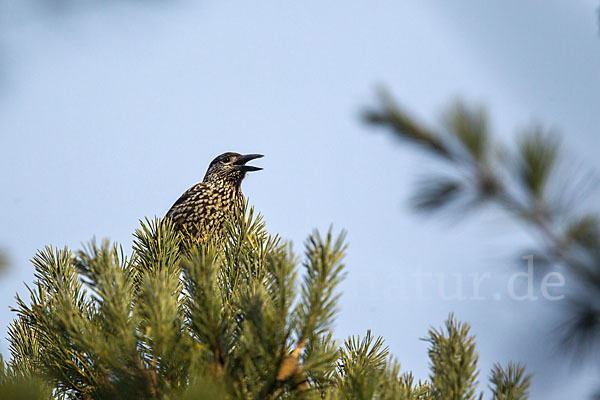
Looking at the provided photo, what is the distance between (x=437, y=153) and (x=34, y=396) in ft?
4.56

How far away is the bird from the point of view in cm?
521

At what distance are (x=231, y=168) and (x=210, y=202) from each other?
3.63 ft

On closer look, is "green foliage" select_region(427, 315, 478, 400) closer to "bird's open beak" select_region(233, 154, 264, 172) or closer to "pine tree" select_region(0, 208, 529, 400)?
"pine tree" select_region(0, 208, 529, 400)

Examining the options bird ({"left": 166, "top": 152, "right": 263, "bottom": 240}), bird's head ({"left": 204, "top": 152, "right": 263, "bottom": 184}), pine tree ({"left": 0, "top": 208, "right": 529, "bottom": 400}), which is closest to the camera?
pine tree ({"left": 0, "top": 208, "right": 529, "bottom": 400})

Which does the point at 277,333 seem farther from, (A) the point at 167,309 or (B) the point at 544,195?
(B) the point at 544,195

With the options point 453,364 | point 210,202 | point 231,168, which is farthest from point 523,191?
point 231,168

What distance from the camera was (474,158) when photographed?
1124 millimetres

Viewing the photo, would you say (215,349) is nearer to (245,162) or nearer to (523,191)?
(523,191)

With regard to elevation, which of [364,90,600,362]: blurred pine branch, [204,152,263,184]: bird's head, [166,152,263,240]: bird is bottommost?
[364,90,600,362]: blurred pine branch

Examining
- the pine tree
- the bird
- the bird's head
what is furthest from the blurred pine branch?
the bird's head

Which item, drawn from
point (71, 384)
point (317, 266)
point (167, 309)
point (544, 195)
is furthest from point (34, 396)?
point (544, 195)

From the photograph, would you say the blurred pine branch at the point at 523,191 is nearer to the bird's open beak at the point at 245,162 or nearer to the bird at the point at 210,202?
the bird at the point at 210,202

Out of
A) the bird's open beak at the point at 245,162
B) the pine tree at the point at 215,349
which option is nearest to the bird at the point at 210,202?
the bird's open beak at the point at 245,162

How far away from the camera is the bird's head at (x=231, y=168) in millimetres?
6422
